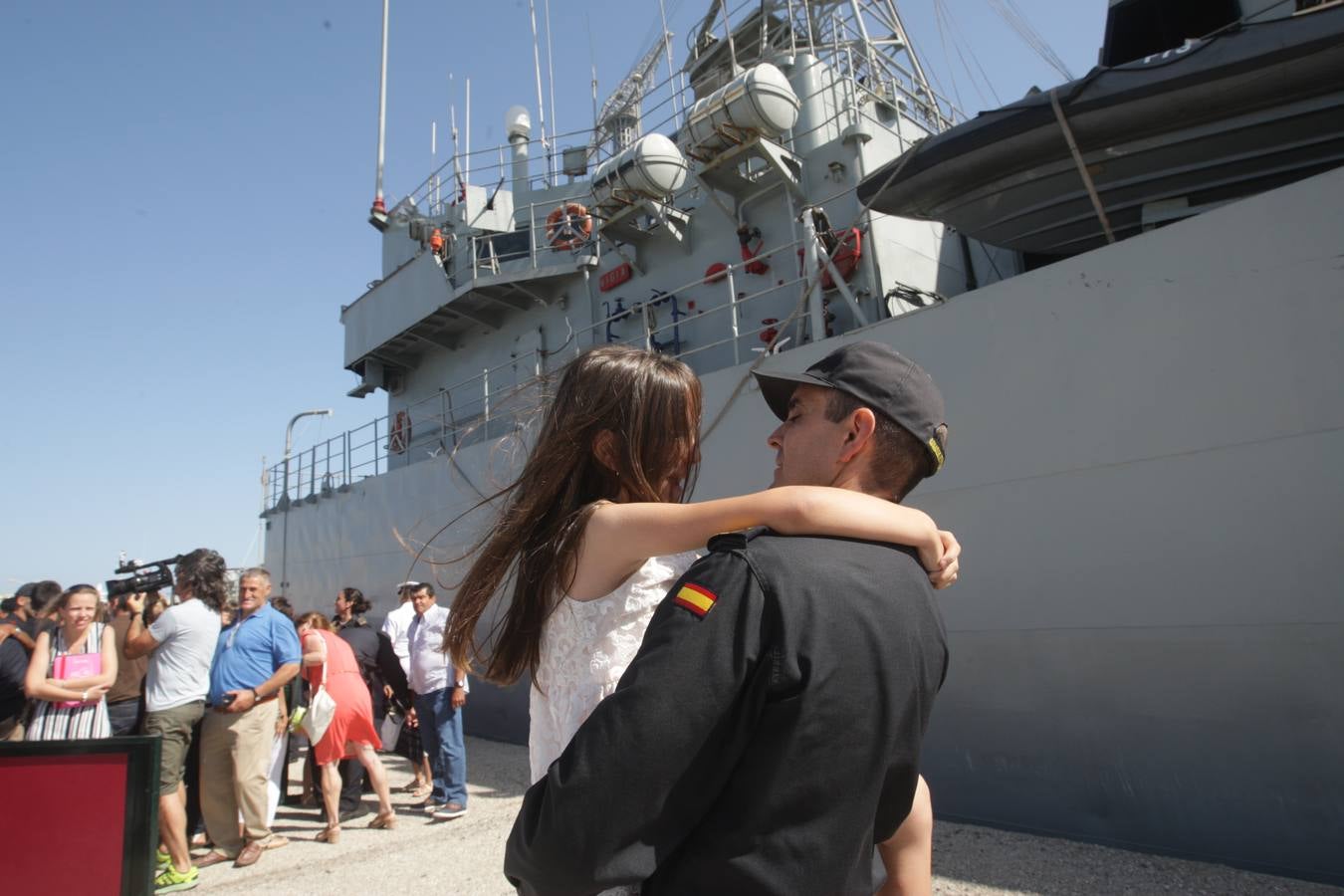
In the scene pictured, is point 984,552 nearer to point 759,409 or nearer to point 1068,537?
point 1068,537

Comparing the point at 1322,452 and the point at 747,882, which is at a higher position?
the point at 1322,452

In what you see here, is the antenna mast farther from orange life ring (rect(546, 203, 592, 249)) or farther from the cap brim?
the cap brim

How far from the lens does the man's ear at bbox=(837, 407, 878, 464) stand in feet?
3.61

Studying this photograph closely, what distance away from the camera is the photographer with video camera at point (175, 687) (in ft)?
13.4

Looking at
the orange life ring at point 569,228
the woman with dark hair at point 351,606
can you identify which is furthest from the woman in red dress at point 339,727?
the orange life ring at point 569,228

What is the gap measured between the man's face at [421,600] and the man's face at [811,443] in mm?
4653

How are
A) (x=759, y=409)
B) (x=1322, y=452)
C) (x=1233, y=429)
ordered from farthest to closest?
1. (x=759, y=409)
2. (x=1233, y=429)
3. (x=1322, y=452)

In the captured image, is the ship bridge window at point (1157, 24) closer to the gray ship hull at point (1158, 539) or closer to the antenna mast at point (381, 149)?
the gray ship hull at point (1158, 539)

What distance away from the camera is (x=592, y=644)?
1063 mm

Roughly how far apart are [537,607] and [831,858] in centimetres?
50

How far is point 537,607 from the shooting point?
1.16 metres

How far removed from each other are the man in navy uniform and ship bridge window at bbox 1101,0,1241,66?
7.00 m

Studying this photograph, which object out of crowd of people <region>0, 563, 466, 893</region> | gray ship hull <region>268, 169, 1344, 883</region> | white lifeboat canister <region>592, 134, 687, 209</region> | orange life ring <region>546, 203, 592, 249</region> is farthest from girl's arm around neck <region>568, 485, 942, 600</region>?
orange life ring <region>546, 203, 592, 249</region>

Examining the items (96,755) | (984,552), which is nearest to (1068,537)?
(984,552)
